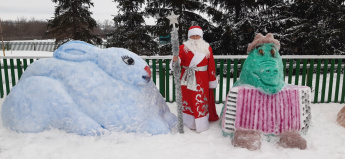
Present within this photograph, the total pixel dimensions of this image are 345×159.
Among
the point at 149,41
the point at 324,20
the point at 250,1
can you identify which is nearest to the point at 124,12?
the point at 149,41

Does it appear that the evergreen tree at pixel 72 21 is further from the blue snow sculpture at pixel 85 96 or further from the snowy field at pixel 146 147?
the snowy field at pixel 146 147

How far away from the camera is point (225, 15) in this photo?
10211mm

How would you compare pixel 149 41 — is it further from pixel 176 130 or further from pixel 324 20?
pixel 176 130

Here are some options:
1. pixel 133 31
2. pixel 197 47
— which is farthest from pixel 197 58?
pixel 133 31

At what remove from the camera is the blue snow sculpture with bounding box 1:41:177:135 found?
3531 millimetres

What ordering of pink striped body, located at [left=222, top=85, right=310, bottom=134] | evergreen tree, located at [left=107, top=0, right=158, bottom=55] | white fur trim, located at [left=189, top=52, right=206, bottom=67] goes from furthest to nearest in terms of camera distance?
evergreen tree, located at [left=107, top=0, right=158, bottom=55], white fur trim, located at [left=189, top=52, right=206, bottom=67], pink striped body, located at [left=222, top=85, right=310, bottom=134]

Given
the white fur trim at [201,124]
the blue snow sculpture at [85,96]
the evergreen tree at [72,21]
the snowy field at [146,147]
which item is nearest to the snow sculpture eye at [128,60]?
the blue snow sculpture at [85,96]

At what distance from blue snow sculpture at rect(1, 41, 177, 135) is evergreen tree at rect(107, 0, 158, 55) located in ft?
23.8

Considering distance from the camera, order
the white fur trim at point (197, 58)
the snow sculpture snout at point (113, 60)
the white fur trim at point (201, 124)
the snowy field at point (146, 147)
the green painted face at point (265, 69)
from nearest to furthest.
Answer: the snowy field at point (146, 147)
the green painted face at point (265, 69)
the snow sculpture snout at point (113, 60)
the white fur trim at point (197, 58)
the white fur trim at point (201, 124)

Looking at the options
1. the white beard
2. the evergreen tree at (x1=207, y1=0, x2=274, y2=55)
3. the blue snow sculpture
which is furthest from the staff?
the evergreen tree at (x1=207, y1=0, x2=274, y2=55)

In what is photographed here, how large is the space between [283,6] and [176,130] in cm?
762

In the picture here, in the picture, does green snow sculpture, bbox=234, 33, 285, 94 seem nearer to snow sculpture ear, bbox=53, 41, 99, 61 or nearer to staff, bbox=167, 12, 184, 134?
staff, bbox=167, 12, 184, 134

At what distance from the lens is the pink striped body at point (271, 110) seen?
3.50 m

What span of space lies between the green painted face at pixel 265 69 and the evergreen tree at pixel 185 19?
631 centimetres
